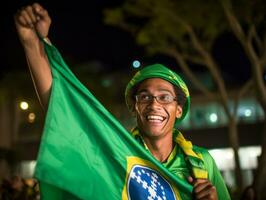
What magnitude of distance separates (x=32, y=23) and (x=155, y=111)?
0.81 metres

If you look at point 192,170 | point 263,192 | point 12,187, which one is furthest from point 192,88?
point 192,170

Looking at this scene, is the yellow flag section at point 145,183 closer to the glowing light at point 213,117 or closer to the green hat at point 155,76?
the green hat at point 155,76

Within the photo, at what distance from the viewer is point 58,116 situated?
2201mm

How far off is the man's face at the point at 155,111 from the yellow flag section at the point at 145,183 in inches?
8.7

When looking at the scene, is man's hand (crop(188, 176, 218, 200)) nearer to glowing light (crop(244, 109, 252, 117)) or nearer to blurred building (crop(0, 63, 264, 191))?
Result: blurred building (crop(0, 63, 264, 191))

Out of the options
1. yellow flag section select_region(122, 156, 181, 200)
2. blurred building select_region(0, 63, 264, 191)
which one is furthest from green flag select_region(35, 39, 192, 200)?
blurred building select_region(0, 63, 264, 191)

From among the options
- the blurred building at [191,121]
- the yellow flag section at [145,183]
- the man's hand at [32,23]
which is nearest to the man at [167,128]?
the yellow flag section at [145,183]

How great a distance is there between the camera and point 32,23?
2102 millimetres

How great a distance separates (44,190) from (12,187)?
6259mm

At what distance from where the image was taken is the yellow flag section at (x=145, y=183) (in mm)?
2330

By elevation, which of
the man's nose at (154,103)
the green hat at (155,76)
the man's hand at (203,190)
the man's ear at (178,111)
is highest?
the green hat at (155,76)

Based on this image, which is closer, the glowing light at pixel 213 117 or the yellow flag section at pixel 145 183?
the yellow flag section at pixel 145 183

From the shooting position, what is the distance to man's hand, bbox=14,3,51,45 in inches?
81.0

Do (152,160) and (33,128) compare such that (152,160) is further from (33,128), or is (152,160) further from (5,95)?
(33,128)
